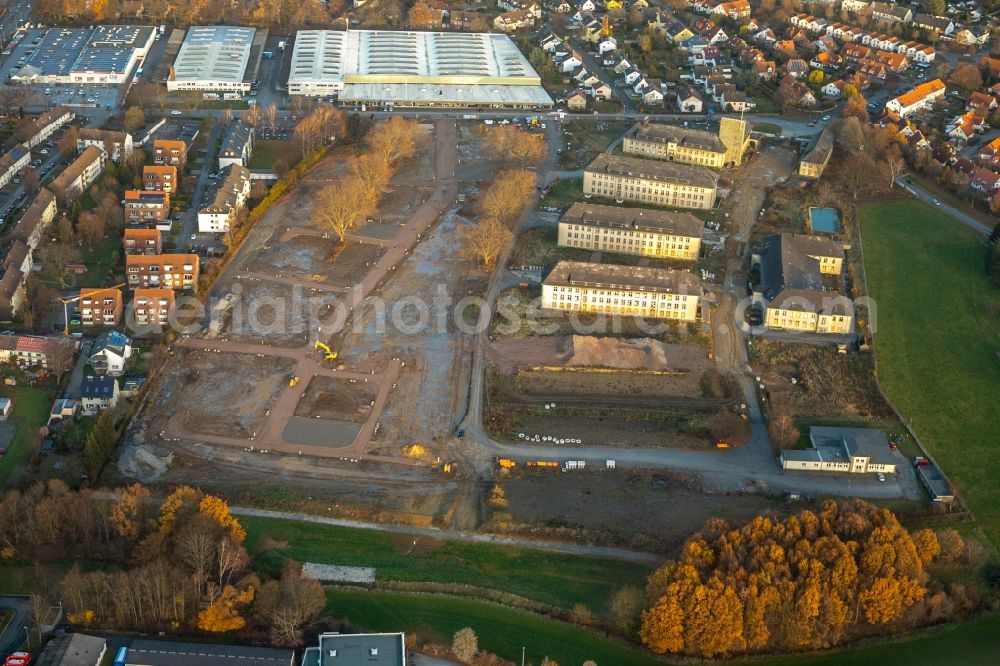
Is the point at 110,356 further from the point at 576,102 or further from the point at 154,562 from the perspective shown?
the point at 576,102

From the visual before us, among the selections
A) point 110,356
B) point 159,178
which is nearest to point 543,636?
point 110,356

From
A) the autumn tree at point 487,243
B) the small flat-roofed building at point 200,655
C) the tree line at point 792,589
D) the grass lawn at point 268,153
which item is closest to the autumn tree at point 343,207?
the autumn tree at point 487,243

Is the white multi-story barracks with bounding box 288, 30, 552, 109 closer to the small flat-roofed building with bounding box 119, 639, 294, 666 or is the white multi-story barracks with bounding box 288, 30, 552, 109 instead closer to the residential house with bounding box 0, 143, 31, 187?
the residential house with bounding box 0, 143, 31, 187

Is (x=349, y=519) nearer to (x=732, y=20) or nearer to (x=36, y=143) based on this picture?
(x=36, y=143)

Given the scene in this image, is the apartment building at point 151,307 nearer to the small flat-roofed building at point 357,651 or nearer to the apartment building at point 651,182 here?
the small flat-roofed building at point 357,651

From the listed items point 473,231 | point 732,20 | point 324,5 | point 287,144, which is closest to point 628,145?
point 473,231

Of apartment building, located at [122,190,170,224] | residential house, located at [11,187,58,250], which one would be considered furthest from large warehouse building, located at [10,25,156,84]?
apartment building, located at [122,190,170,224]

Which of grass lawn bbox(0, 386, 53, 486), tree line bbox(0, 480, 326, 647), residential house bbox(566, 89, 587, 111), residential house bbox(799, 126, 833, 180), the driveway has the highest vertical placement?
tree line bbox(0, 480, 326, 647)
